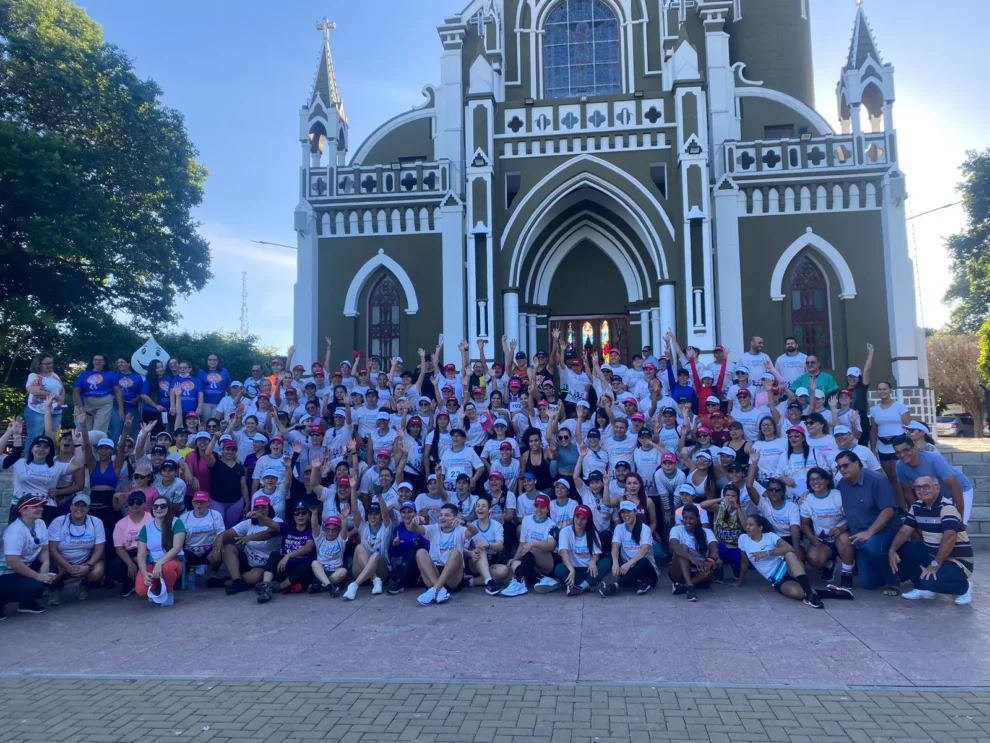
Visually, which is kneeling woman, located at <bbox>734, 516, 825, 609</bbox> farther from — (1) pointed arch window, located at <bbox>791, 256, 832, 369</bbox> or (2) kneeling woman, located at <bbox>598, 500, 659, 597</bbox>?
(1) pointed arch window, located at <bbox>791, 256, 832, 369</bbox>

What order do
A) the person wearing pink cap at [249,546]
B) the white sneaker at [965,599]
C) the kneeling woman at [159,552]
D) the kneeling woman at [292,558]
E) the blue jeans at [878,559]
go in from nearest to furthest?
the white sneaker at [965,599]
the blue jeans at [878,559]
the kneeling woman at [159,552]
the kneeling woman at [292,558]
the person wearing pink cap at [249,546]

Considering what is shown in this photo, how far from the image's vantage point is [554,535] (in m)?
7.36

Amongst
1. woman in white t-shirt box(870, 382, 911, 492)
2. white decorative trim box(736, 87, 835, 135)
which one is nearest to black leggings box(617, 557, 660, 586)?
woman in white t-shirt box(870, 382, 911, 492)

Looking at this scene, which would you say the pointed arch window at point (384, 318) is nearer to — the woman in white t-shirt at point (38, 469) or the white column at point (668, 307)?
the white column at point (668, 307)

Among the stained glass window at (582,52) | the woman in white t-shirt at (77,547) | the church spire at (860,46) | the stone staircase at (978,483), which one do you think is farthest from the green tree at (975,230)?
the woman in white t-shirt at (77,547)

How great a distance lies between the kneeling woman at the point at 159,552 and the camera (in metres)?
7.04

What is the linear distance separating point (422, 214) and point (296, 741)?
1412cm

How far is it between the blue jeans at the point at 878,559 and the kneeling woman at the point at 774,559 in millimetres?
615

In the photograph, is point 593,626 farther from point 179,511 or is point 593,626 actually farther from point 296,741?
point 179,511

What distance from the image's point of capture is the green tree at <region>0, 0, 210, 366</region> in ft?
60.2

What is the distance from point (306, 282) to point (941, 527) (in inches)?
550

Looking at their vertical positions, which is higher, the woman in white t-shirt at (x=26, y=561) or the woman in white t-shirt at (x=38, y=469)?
the woman in white t-shirt at (x=38, y=469)

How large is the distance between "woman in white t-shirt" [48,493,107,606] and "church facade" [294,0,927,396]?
30.6 feet

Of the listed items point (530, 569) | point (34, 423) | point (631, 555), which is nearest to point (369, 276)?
point (34, 423)
